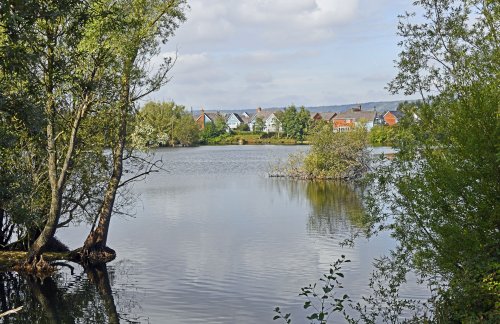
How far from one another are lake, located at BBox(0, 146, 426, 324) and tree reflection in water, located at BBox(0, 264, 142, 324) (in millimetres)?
30

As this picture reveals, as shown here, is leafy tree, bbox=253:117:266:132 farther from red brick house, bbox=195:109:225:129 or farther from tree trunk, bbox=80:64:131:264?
tree trunk, bbox=80:64:131:264

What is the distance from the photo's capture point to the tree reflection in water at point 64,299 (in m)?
16.3

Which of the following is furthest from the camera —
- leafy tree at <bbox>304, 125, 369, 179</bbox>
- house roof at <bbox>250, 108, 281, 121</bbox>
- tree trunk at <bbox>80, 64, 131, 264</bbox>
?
house roof at <bbox>250, 108, 281, 121</bbox>

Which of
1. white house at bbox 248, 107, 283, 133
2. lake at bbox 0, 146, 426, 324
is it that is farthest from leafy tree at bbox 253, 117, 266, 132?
lake at bbox 0, 146, 426, 324

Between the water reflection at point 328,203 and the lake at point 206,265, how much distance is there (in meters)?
0.10

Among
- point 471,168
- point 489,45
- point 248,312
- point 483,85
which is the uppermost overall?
point 489,45

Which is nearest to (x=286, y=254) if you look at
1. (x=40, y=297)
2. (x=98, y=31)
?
(x=40, y=297)

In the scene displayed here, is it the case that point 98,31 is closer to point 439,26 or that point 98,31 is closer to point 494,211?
point 439,26

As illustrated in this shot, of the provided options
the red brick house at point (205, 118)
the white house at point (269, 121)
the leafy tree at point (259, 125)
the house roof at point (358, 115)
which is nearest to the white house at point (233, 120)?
the red brick house at point (205, 118)

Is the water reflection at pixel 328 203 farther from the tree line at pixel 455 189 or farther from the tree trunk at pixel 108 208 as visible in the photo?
the tree trunk at pixel 108 208

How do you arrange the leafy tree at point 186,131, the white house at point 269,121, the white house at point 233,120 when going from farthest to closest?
the white house at point 233,120 < the white house at point 269,121 < the leafy tree at point 186,131

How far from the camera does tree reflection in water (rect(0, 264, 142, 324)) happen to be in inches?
640

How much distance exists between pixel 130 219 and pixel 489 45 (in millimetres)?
21994

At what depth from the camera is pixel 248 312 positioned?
53.7ft
